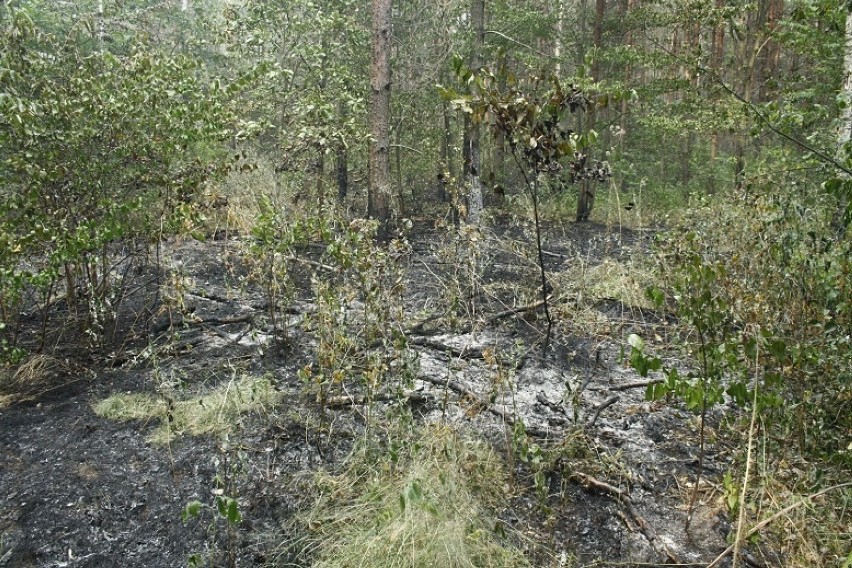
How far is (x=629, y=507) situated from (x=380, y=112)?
6670 mm

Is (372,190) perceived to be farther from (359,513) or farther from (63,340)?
(359,513)

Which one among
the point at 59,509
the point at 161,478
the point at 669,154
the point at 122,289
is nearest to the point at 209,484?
the point at 161,478

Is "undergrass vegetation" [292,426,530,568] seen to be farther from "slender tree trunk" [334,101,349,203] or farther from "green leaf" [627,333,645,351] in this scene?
"slender tree trunk" [334,101,349,203]

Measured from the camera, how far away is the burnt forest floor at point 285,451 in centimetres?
277

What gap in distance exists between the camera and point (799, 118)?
3.02 meters

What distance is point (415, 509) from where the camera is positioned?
8.61 ft

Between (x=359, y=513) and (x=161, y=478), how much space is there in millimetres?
1203

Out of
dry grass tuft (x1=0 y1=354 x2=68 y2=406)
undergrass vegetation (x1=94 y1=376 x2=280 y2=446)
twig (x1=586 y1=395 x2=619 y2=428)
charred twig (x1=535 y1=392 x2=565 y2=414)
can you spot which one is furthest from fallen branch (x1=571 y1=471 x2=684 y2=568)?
dry grass tuft (x1=0 y1=354 x2=68 y2=406)

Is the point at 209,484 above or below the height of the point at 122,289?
below

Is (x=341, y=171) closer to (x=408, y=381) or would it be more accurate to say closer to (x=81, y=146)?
(x=81, y=146)

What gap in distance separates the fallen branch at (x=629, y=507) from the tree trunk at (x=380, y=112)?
226 inches

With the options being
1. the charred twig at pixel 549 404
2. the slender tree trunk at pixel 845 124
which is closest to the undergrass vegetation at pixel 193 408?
the charred twig at pixel 549 404

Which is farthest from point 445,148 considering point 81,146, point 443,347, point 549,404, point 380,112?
point 549,404

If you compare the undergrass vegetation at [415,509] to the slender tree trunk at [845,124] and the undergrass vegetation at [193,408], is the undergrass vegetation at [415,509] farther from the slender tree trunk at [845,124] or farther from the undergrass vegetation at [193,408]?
the slender tree trunk at [845,124]
